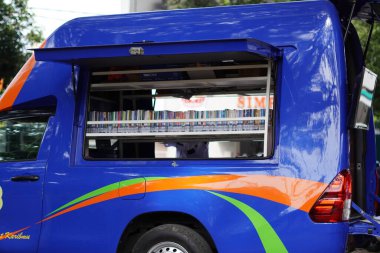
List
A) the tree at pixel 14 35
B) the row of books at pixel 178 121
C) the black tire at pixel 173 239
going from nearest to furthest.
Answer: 1. the black tire at pixel 173 239
2. the row of books at pixel 178 121
3. the tree at pixel 14 35

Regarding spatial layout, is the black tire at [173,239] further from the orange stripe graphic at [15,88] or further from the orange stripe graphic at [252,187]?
the orange stripe graphic at [15,88]

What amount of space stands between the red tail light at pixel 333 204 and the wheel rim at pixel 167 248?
1174 millimetres

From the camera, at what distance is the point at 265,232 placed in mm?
5016

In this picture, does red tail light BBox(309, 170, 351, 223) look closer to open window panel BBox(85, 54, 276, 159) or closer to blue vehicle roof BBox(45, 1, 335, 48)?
open window panel BBox(85, 54, 276, 159)

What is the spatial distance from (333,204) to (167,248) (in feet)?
4.89

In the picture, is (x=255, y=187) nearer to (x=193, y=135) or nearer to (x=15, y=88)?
(x=193, y=135)

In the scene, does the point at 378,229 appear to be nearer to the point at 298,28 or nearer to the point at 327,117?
the point at 327,117

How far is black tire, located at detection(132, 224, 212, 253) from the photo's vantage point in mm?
5184

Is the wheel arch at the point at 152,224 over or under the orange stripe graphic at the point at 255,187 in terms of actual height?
under

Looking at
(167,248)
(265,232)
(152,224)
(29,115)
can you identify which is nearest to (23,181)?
(29,115)

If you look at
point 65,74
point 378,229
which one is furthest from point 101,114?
point 378,229

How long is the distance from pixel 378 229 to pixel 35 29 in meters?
14.4

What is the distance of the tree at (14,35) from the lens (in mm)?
16922

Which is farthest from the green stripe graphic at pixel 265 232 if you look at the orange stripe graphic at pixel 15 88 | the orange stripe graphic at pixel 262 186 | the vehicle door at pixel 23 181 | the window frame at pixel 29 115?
the orange stripe graphic at pixel 15 88
